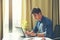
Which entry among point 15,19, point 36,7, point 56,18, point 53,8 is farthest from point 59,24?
point 15,19

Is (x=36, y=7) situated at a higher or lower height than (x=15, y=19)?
higher

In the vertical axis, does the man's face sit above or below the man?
above

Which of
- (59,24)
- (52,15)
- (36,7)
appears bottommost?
(59,24)

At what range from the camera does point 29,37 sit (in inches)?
64.7

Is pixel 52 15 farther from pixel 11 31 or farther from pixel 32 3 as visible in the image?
pixel 11 31

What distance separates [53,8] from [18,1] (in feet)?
1.45

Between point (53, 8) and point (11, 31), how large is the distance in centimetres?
59

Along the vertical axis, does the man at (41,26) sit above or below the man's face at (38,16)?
below

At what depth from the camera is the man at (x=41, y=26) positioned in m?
1.63

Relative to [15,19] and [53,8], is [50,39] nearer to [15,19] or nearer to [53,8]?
[53,8]

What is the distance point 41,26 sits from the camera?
164 centimetres

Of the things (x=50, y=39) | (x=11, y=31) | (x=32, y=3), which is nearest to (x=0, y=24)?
(x=11, y=31)

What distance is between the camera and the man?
1.63 meters

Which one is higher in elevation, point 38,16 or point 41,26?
point 38,16
